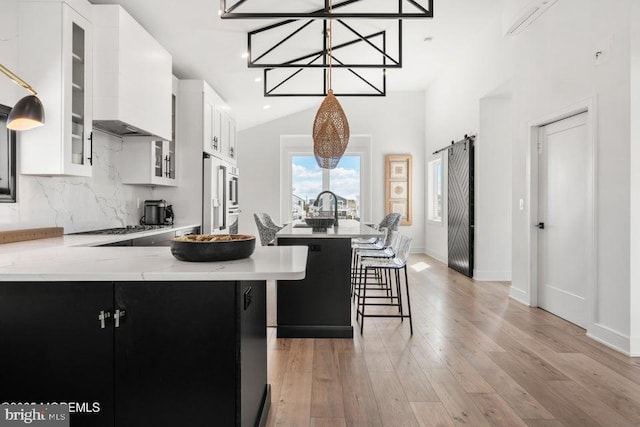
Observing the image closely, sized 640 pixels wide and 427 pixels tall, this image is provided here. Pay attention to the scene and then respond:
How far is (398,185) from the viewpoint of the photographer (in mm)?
8453

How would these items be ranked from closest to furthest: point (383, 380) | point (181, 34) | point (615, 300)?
point (383, 380), point (615, 300), point (181, 34)

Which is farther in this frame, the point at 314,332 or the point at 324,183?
the point at 324,183

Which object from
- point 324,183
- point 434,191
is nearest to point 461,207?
point 434,191

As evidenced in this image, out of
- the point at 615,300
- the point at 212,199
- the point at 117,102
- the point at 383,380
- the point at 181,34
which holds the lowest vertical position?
the point at 383,380

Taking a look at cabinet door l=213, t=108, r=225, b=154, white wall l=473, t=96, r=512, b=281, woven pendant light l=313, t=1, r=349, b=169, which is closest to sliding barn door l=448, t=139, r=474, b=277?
white wall l=473, t=96, r=512, b=281

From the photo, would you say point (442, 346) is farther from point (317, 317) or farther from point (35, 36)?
point (35, 36)

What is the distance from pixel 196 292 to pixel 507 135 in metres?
5.28

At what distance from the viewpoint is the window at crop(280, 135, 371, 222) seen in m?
8.64

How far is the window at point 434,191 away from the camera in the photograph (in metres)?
7.79

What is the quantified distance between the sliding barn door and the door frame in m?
1.41

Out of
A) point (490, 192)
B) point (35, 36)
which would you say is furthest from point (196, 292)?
point (490, 192)

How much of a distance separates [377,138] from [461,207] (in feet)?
9.60

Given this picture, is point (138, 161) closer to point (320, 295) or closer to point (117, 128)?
point (117, 128)

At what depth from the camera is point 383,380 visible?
247 cm
